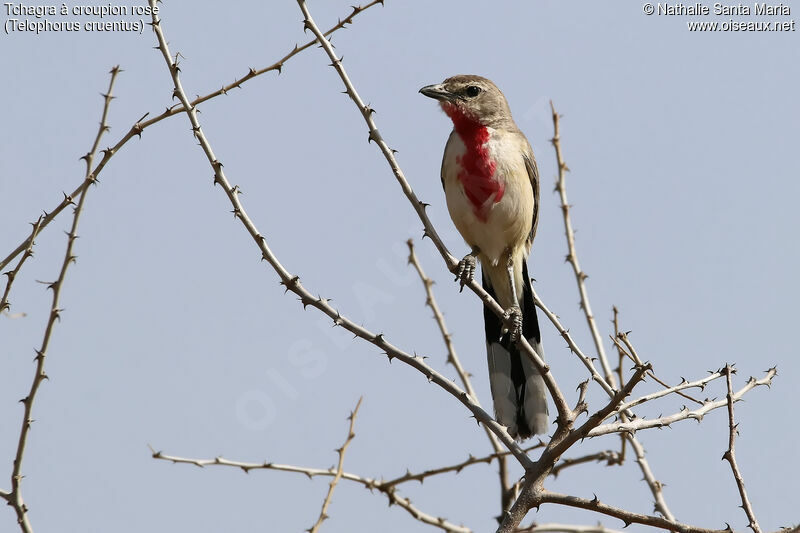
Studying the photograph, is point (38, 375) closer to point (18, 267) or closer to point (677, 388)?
point (18, 267)

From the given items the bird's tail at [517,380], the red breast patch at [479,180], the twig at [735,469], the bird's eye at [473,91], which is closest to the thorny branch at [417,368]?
the twig at [735,469]

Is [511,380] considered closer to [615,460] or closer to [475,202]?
[615,460]

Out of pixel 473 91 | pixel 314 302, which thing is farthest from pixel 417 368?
pixel 473 91

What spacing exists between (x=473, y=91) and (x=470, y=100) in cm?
9

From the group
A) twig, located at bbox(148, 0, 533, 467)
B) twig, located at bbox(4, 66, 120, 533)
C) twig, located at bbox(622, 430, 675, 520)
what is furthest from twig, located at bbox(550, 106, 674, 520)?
twig, located at bbox(4, 66, 120, 533)

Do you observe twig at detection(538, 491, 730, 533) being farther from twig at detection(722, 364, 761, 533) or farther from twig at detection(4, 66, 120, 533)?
twig at detection(4, 66, 120, 533)

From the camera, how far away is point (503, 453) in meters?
4.61

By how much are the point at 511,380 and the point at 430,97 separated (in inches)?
76.6

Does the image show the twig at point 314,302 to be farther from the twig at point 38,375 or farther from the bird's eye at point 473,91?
the bird's eye at point 473,91

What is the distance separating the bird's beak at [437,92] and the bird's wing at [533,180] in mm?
623

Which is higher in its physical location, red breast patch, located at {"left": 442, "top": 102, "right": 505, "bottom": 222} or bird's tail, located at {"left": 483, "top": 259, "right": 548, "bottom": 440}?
red breast patch, located at {"left": 442, "top": 102, "right": 505, "bottom": 222}

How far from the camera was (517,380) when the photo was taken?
16.9ft

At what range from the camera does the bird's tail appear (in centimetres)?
491

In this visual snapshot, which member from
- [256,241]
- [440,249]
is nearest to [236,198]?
[256,241]
